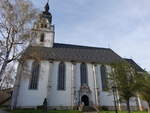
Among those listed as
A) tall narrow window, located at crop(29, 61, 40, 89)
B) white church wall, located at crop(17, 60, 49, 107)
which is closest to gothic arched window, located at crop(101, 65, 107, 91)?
white church wall, located at crop(17, 60, 49, 107)

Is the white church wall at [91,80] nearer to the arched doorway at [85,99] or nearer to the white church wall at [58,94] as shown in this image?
the arched doorway at [85,99]

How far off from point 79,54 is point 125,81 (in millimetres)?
15387

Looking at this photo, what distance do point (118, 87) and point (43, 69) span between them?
48.4 ft

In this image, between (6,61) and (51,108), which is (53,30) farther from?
(6,61)

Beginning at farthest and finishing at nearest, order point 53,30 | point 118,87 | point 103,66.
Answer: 1. point 53,30
2. point 103,66
3. point 118,87

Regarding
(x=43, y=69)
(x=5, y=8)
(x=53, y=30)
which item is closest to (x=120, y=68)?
(x=43, y=69)

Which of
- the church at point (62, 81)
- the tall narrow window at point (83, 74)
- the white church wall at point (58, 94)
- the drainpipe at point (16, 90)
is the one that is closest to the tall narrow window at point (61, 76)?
the church at point (62, 81)

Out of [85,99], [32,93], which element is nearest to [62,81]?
[85,99]

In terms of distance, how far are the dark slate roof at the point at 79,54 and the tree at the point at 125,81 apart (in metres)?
10.5

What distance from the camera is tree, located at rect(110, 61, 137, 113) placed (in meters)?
19.3

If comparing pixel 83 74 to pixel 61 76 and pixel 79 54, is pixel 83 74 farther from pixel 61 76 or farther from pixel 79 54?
pixel 79 54

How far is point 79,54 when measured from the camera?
33188 millimetres

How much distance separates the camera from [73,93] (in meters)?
26.1

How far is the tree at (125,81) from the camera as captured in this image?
19.3 m
